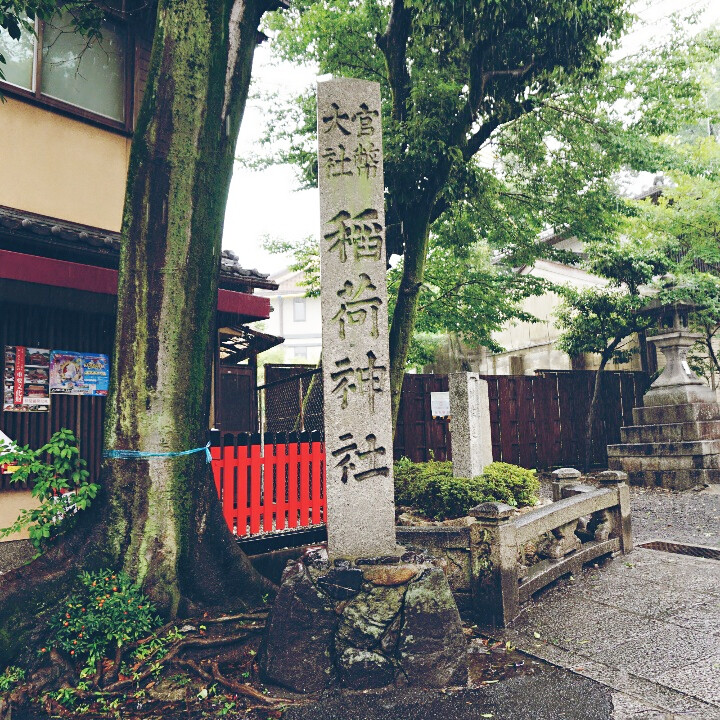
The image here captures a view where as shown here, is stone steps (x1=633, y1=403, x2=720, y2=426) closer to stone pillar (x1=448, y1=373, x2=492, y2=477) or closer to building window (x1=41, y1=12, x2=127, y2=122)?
stone pillar (x1=448, y1=373, x2=492, y2=477)

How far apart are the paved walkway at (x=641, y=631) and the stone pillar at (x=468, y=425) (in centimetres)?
249

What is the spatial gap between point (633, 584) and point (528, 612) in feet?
5.30

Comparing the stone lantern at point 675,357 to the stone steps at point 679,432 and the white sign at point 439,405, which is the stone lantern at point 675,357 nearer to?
the stone steps at point 679,432

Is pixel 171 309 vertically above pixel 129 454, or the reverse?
pixel 171 309

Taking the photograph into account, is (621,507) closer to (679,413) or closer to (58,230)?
(679,413)

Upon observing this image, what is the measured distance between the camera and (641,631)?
5008 millimetres

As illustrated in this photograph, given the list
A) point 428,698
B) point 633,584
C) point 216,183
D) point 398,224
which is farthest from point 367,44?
point 428,698

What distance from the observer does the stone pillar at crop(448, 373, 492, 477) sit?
9.09 metres

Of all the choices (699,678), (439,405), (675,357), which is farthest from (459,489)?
(675,357)

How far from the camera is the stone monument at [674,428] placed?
43.3 feet

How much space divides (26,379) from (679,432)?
532 inches

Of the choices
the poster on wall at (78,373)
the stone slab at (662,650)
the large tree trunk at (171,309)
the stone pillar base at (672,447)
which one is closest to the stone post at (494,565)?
the stone slab at (662,650)

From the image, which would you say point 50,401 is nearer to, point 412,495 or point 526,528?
point 412,495

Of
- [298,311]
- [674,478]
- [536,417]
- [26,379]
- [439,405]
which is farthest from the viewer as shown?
[298,311]
